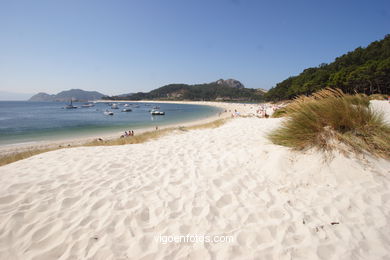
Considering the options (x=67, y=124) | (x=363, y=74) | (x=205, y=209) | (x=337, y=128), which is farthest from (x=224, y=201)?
(x=363, y=74)

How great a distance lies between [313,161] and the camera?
→ 345cm

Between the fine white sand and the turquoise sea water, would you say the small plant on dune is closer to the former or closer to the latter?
the fine white sand

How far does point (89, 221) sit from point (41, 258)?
547 mm

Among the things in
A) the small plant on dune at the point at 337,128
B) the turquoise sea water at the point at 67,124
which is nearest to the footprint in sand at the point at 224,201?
the small plant on dune at the point at 337,128

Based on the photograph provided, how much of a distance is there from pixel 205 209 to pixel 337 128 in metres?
3.61

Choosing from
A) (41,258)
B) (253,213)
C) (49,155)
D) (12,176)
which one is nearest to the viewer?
(41,258)

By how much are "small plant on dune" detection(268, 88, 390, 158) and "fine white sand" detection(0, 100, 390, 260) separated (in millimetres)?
316

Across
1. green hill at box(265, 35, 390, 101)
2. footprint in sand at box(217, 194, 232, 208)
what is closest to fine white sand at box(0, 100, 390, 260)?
footprint in sand at box(217, 194, 232, 208)

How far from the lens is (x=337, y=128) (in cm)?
383

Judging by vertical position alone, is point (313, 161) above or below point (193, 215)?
above

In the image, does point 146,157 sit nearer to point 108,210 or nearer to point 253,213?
Answer: point 108,210

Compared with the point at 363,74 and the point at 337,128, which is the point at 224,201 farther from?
the point at 363,74

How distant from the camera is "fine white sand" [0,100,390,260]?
186cm

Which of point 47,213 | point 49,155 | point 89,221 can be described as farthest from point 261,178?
point 49,155
